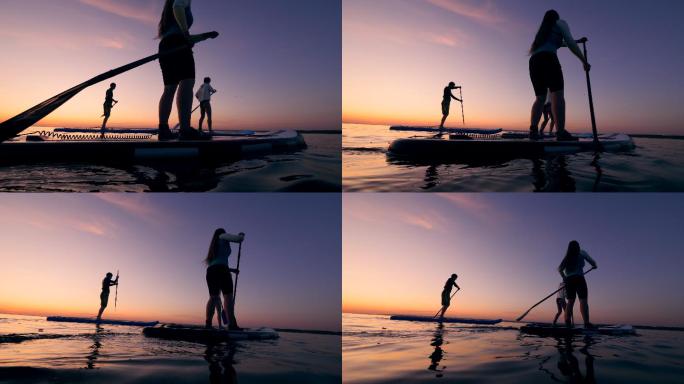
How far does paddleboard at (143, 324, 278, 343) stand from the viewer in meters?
5.75

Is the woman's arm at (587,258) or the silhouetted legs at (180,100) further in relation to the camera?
the woman's arm at (587,258)

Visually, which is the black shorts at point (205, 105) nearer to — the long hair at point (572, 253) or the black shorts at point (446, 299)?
the black shorts at point (446, 299)

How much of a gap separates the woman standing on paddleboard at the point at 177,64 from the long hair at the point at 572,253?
6.01m

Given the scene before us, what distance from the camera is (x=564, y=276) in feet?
22.9

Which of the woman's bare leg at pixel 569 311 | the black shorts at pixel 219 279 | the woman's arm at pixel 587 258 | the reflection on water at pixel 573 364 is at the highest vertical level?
the woman's arm at pixel 587 258

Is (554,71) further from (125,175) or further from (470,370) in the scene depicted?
(125,175)

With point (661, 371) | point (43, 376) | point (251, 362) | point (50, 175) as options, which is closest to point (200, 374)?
point (251, 362)

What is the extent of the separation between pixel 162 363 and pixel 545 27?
6664 mm

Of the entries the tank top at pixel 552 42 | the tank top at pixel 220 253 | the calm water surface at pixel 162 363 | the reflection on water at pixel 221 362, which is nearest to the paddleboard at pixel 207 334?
the calm water surface at pixel 162 363

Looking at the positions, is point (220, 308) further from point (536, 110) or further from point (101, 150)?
point (536, 110)

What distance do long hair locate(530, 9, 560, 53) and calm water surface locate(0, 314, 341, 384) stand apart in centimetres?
534

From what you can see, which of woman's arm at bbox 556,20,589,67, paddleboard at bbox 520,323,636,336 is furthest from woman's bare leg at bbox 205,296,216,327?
woman's arm at bbox 556,20,589,67

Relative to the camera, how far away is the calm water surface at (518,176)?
4.69m

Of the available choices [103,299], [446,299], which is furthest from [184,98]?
[446,299]
